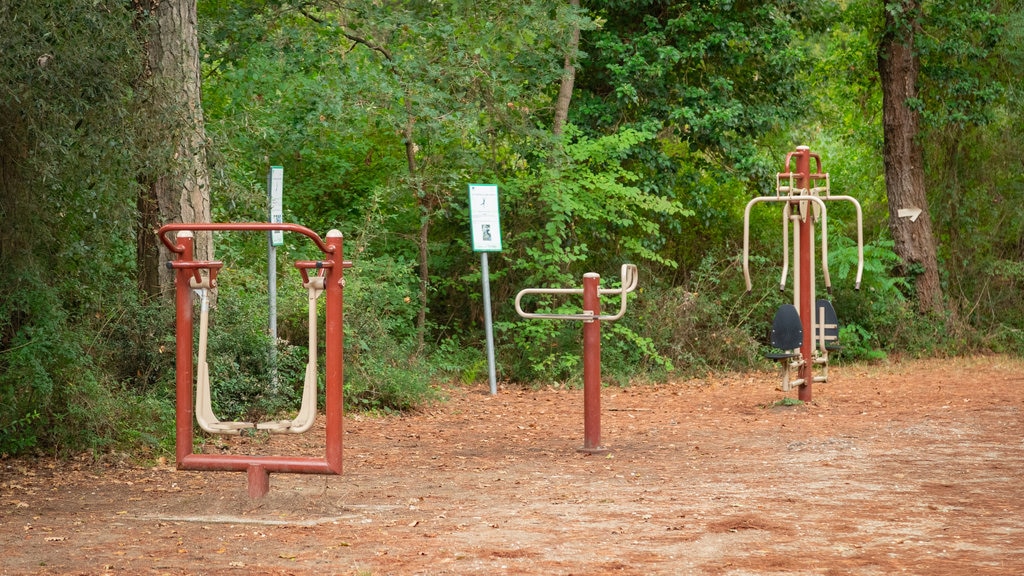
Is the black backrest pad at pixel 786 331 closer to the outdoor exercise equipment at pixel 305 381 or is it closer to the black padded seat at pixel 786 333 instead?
the black padded seat at pixel 786 333

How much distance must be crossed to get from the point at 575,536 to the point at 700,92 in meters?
10.3

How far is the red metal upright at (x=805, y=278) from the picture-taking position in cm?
1085

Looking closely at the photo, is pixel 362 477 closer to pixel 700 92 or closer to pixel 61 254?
pixel 61 254

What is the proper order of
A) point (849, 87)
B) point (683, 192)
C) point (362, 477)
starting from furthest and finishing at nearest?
point (849, 87) < point (683, 192) < point (362, 477)

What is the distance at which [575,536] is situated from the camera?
536cm

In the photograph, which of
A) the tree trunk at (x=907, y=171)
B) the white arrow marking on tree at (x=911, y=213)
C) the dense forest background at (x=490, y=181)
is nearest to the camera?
the dense forest background at (x=490, y=181)

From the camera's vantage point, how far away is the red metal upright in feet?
35.6

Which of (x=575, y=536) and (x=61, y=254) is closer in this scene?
(x=575, y=536)

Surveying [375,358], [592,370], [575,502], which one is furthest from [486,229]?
[575,502]

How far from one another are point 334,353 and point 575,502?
4.82 ft

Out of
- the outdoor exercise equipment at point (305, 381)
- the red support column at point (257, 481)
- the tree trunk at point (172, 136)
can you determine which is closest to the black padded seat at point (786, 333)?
the tree trunk at point (172, 136)

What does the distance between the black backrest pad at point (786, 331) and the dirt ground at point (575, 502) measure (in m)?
0.61

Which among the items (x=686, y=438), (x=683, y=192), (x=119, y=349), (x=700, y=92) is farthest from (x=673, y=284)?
(x=119, y=349)

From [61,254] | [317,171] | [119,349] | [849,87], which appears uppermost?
[849,87]
